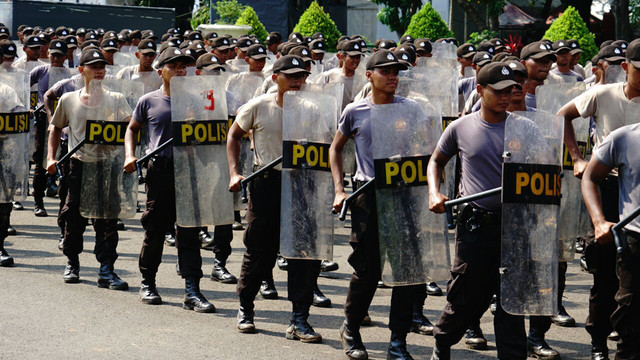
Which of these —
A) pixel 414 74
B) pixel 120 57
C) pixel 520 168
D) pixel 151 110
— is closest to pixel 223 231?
pixel 151 110

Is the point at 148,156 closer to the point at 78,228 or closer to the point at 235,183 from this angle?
the point at 235,183

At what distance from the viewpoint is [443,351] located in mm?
6219

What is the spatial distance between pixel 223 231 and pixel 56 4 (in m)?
22.6

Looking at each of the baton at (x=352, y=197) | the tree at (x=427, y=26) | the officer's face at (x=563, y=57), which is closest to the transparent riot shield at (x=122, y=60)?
the officer's face at (x=563, y=57)

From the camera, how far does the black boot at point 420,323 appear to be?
7609mm

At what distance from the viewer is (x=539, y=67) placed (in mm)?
8398

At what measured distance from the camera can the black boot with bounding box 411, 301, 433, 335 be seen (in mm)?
7609

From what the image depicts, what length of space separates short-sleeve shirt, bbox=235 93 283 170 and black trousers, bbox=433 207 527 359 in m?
2.14

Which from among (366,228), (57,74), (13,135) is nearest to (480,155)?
(366,228)

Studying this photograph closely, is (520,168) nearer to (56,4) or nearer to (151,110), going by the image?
(151,110)

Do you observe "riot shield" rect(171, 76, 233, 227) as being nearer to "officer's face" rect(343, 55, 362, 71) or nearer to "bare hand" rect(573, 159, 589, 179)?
"bare hand" rect(573, 159, 589, 179)

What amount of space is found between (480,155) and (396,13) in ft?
106

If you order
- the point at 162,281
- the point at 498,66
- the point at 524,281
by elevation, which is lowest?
the point at 162,281

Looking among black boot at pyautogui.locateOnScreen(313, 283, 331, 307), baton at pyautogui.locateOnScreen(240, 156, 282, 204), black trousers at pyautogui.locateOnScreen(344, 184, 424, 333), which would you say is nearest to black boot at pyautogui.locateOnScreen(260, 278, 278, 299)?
black boot at pyautogui.locateOnScreen(313, 283, 331, 307)
